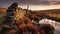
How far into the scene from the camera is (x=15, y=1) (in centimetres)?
201

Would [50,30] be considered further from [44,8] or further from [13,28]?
[13,28]

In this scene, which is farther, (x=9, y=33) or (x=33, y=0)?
(x=33, y=0)

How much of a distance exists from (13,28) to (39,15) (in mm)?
424

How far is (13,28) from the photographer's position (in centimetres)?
188

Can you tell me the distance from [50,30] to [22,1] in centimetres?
60

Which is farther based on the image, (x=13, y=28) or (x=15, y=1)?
(x=15, y=1)

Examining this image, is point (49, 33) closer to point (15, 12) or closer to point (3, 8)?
point (15, 12)

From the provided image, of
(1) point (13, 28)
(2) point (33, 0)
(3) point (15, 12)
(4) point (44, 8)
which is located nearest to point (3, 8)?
(3) point (15, 12)

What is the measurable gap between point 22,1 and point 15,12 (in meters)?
0.21

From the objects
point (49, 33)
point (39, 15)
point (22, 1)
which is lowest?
point (49, 33)

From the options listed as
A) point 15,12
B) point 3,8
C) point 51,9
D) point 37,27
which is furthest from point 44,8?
point 3,8

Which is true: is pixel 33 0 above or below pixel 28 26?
above

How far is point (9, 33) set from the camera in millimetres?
1864

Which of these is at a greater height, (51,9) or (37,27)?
(51,9)
